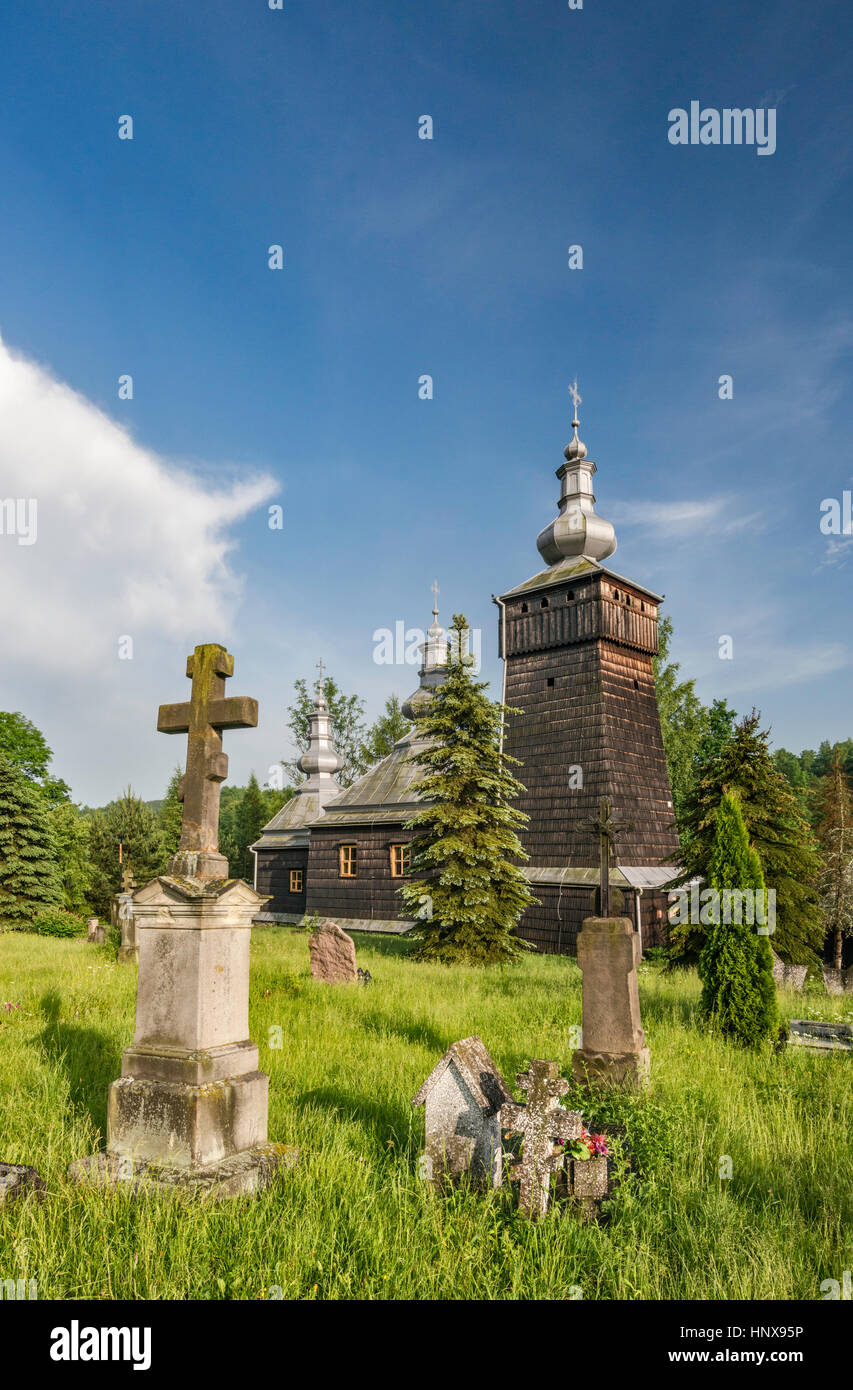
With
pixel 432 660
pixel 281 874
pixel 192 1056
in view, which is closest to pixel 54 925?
pixel 281 874

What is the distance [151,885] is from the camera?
4352mm

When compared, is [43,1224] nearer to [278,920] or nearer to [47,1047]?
[47,1047]

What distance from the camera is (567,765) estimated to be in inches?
789

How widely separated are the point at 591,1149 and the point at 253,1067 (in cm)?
200

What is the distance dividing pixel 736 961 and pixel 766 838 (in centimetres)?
466

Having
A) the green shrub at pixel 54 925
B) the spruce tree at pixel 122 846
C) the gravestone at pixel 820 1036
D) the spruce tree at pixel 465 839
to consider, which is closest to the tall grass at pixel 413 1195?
the gravestone at pixel 820 1036

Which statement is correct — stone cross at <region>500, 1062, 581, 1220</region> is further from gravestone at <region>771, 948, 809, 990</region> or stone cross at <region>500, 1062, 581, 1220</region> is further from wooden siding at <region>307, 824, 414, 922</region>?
wooden siding at <region>307, 824, 414, 922</region>

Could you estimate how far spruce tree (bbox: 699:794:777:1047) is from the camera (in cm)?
823

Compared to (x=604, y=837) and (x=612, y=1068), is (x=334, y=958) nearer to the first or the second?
(x=604, y=837)

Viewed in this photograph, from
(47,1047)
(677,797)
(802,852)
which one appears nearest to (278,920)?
(677,797)

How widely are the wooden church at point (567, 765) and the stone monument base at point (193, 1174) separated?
40.1 ft

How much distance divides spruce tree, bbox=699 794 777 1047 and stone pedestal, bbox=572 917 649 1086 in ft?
8.54

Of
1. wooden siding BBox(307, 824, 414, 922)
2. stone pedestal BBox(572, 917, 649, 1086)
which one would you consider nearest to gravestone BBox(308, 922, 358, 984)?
stone pedestal BBox(572, 917, 649, 1086)

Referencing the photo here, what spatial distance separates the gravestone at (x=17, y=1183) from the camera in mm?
3572
